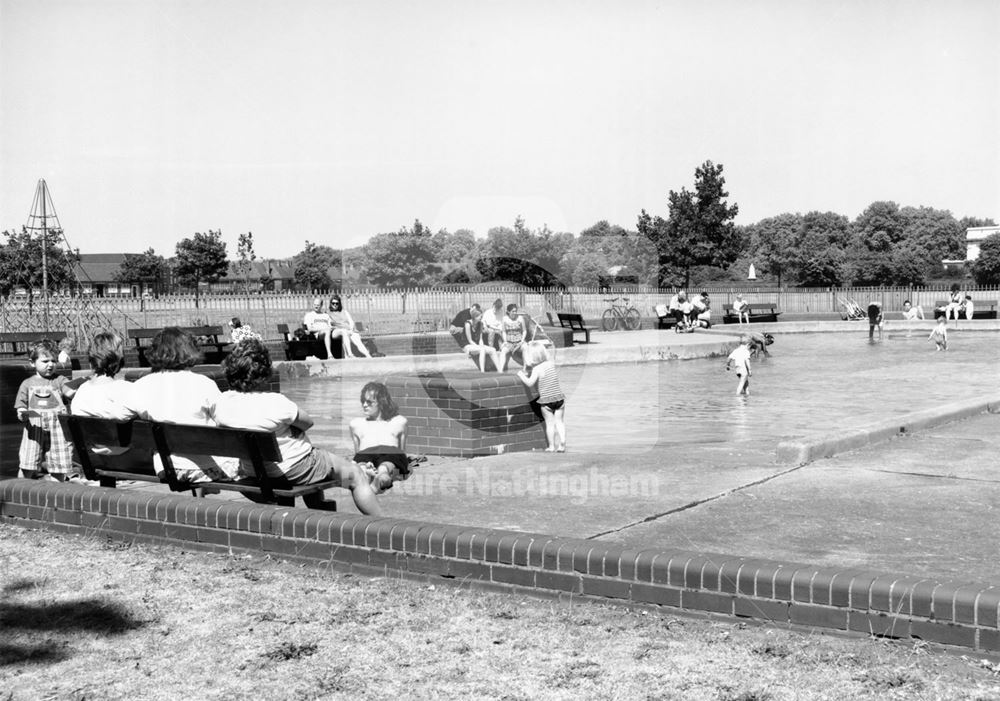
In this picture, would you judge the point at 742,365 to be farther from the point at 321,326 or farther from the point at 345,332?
the point at 321,326

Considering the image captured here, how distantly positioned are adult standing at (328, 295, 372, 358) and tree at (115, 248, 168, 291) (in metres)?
75.1

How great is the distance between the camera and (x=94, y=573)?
5.77 metres

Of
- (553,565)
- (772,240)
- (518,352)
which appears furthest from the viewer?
(772,240)

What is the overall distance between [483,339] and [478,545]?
A: 13.7 metres

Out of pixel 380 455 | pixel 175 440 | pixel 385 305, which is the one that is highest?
pixel 385 305

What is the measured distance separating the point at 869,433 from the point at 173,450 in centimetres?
606

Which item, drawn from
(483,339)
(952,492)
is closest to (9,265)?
(483,339)

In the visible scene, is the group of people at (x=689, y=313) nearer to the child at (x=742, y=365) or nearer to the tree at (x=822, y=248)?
the child at (x=742, y=365)

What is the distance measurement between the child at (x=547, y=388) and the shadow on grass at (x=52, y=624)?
5.34 metres

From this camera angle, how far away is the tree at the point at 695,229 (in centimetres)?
6931

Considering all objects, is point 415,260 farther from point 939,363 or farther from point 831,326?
point 939,363

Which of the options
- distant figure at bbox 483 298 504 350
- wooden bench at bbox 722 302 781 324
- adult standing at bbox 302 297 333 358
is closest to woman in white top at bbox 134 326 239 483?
distant figure at bbox 483 298 504 350

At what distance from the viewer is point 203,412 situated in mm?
7000

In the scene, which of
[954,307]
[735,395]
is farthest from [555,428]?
[954,307]
